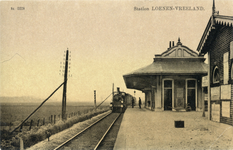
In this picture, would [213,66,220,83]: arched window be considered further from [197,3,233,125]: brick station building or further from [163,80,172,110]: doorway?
[163,80,172,110]: doorway

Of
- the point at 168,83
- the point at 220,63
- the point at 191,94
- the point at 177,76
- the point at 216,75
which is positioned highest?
the point at 220,63

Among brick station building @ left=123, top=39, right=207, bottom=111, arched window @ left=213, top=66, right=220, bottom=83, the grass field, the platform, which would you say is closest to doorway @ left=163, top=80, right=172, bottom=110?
brick station building @ left=123, top=39, right=207, bottom=111

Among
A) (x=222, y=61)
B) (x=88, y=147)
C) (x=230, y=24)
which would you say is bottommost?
(x=88, y=147)

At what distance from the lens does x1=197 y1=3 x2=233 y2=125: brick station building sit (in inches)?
421

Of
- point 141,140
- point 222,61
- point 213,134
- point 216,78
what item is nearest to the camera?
point 141,140

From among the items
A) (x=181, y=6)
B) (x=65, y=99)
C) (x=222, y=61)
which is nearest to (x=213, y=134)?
(x=222, y=61)

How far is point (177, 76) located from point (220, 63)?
27.1 feet

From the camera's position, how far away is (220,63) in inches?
467

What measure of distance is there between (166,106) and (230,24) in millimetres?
12570

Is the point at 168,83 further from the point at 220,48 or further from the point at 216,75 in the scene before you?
the point at 220,48

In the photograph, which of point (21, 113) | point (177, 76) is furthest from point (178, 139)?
point (21, 113)

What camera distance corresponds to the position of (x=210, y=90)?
1340cm

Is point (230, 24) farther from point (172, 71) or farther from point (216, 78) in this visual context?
point (172, 71)

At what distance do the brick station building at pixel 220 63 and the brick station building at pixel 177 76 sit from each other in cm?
530
